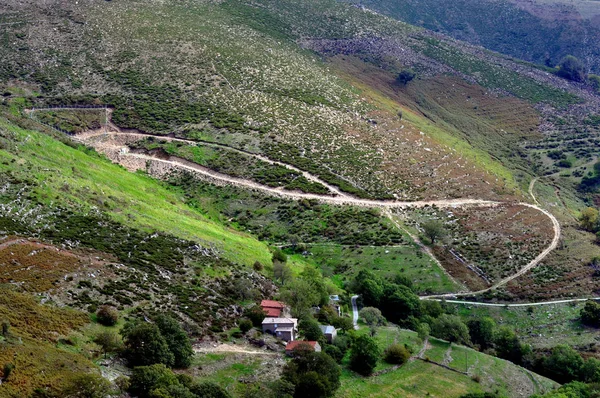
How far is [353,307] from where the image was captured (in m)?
74.6

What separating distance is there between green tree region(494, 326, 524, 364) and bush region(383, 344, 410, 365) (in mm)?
17296

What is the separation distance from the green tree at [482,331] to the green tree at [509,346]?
0.88 metres

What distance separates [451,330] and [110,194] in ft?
145

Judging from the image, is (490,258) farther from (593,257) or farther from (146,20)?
(146,20)

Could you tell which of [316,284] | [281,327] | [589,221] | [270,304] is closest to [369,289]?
[316,284]

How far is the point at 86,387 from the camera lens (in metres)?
35.2

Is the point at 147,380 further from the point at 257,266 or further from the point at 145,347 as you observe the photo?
the point at 257,266

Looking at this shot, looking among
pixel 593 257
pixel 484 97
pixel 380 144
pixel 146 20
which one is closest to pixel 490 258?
pixel 593 257

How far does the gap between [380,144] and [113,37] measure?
65384 millimetres

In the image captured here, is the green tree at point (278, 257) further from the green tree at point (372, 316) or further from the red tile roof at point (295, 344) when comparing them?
the red tile roof at point (295, 344)

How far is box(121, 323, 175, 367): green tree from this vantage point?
42875 mm

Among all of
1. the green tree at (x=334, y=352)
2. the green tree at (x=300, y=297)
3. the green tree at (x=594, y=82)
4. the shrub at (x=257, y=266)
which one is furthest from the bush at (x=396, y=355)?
the green tree at (x=594, y=82)

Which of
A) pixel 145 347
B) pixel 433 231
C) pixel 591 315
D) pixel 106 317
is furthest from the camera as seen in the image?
pixel 433 231

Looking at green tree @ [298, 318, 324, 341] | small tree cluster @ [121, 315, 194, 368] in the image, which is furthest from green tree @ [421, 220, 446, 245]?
small tree cluster @ [121, 315, 194, 368]
